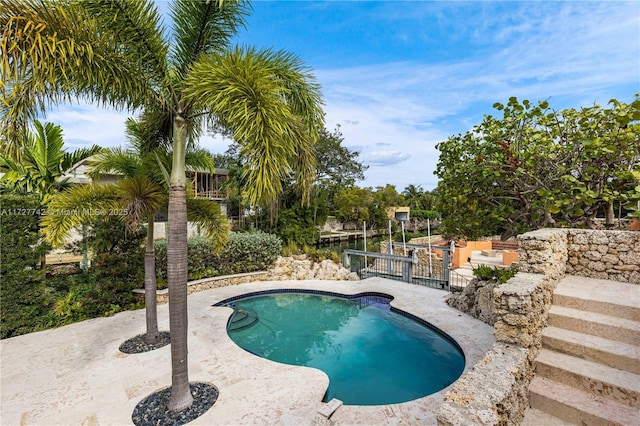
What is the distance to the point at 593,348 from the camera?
11.3ft

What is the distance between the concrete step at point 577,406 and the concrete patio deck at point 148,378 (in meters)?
1.18

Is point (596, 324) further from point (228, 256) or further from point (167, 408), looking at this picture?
point (228, 256)

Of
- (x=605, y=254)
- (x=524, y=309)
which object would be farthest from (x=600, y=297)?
(x=524, y=309)

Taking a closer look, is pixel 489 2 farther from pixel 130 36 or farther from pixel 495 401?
pixel 495 401

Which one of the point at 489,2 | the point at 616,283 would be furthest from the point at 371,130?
the point at 616,283

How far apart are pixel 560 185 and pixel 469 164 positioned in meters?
1.66

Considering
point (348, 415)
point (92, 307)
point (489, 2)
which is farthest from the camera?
point (92, 307)

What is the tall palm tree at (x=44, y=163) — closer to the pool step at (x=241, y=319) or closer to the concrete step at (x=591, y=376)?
the pool step at (x=241, y=319)

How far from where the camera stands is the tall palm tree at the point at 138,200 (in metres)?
4.36

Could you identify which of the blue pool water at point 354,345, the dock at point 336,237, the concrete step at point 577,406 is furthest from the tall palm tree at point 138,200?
the dock at point 336,237

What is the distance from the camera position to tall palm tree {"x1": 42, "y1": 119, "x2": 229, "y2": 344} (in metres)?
4.36

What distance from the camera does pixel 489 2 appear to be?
21.5 feet

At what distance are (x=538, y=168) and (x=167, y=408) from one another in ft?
24.0

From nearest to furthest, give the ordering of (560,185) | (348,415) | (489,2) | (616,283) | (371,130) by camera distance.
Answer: (348,415) < (616,283) < (560,185) < (489,2) < (371,130)
